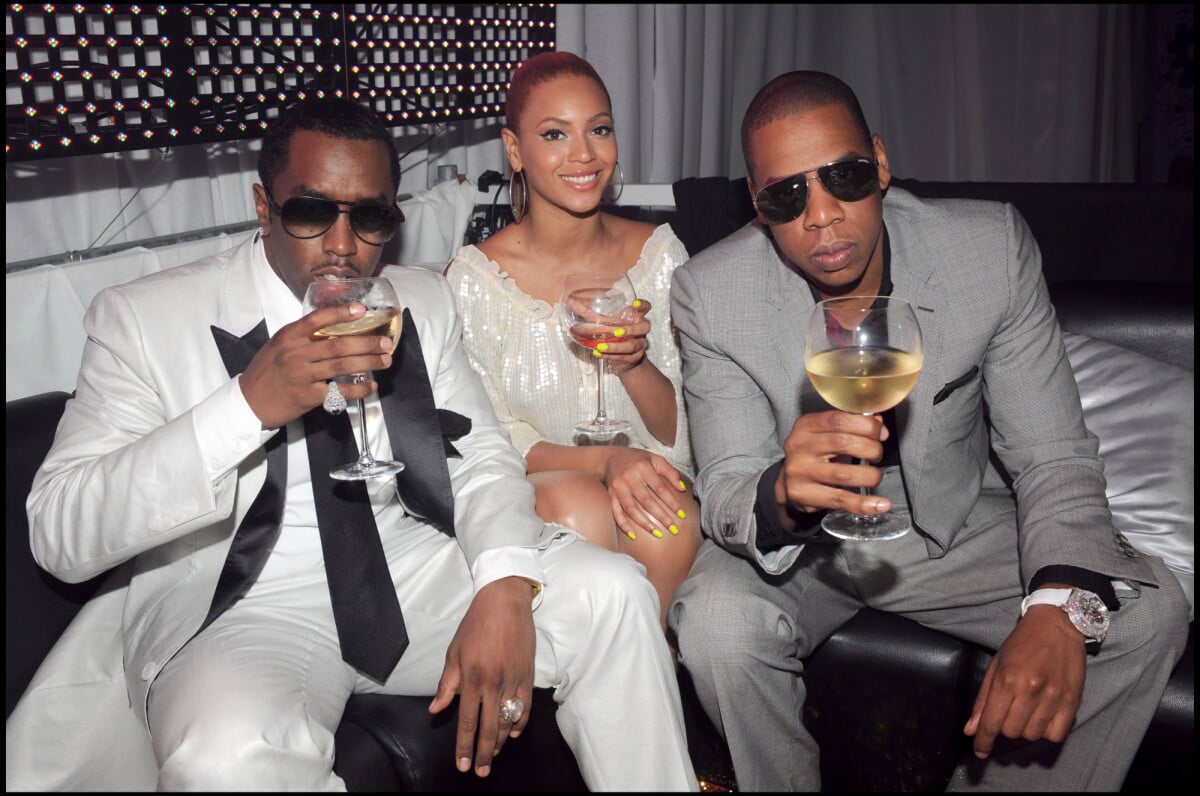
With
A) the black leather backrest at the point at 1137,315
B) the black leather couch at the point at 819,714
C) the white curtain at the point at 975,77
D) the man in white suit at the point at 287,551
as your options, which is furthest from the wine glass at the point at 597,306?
the white curtain at the point at 975,77

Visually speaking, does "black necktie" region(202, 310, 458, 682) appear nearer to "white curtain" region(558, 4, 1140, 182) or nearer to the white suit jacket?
the white suit jacket

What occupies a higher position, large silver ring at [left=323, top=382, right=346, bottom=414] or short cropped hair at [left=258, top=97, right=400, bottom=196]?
short cropped hair at [left=258, top=97, right=400, bottom=196]

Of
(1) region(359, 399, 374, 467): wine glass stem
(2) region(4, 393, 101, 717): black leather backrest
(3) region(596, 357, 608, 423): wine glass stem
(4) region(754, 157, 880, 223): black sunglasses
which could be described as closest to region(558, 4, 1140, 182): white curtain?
(3) region(596, 357, 608, 423): wine glass stem

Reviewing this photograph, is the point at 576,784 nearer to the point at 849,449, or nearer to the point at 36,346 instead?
the point at 849,449

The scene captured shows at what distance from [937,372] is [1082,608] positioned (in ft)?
1.74

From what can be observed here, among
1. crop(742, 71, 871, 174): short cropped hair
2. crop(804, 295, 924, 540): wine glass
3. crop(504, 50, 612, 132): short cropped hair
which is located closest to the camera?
crop(804, 295, 924, 540): wine glass

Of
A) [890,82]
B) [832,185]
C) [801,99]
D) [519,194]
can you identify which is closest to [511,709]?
[832,185]

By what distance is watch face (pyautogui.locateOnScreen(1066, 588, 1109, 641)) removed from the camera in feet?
5.85

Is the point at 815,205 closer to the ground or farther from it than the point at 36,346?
farther from it

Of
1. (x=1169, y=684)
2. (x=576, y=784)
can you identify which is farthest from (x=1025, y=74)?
(x=576, y=784)

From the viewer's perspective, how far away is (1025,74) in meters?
6.77

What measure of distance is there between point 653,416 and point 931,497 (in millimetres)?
705

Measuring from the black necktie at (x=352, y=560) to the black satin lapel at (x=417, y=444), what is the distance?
9 cm

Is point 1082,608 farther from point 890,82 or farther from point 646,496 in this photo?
point 890,82
